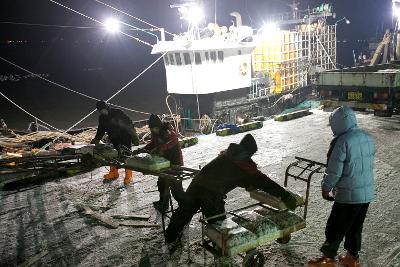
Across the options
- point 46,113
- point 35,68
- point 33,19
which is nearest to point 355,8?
point 46,113

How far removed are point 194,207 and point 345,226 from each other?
1.84 meters

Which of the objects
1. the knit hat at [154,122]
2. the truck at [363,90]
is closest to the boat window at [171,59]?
the truck at [363,90]

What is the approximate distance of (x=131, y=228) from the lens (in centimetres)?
556

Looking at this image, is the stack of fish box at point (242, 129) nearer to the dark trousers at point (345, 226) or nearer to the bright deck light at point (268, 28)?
the dark trousers at point (345, 226)

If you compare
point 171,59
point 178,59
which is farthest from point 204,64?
point 171,59

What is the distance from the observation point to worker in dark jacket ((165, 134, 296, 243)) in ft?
13.3

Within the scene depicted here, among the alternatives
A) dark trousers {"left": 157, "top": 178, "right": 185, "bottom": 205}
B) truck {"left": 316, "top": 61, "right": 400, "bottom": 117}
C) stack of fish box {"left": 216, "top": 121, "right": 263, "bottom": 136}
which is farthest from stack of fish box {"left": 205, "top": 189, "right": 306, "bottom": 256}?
truck {"left": 316, "top": 61, "right": 400, "bottom": 117}

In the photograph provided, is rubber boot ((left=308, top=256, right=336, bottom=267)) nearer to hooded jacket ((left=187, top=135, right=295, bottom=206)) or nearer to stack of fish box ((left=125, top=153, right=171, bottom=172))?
hooded jacket ((left=187, top=135, right=295, bottom=206))

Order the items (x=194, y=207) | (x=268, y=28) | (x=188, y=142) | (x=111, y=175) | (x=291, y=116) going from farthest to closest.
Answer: (x=268, y=28) < (x=291, y=116) < (x=188, y=142) < (x=111, y=175) < (x=194, y=207)

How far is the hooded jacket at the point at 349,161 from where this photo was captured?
3791 mm

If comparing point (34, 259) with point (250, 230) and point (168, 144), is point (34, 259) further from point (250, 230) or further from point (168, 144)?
point (250, 230)

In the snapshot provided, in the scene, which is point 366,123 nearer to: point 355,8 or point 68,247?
point 68,247

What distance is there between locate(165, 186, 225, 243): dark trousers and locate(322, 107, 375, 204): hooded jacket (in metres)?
1.31

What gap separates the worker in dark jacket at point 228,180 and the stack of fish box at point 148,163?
941 millimetres
